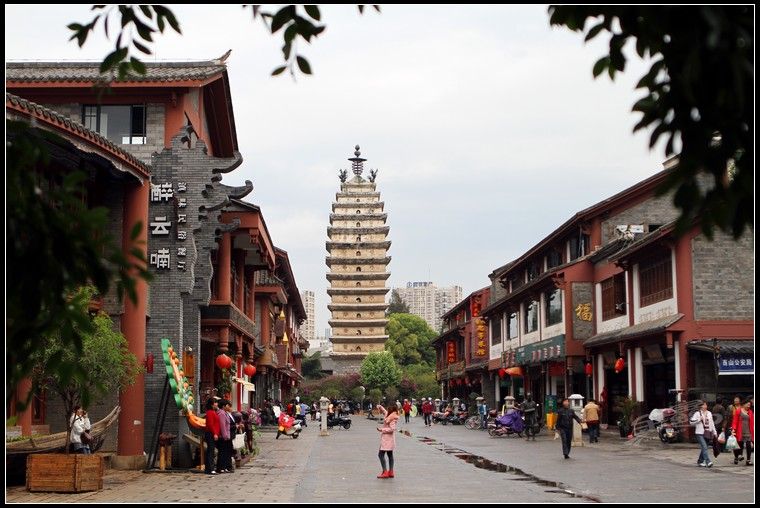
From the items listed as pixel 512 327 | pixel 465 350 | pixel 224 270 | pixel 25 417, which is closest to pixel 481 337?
pixel 512 327

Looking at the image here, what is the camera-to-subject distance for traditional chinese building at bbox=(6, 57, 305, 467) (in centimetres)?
2130

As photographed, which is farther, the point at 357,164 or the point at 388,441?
the point at 357,164

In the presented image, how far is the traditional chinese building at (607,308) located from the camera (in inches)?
1194

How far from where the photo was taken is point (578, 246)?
42.3 metres

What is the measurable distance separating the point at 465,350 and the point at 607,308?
3385 cm

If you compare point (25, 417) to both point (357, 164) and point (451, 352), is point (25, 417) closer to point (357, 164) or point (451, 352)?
point (451, 352)

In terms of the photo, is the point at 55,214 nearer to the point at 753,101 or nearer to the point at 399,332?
the point at 753,101

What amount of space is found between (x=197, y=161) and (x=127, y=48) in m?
17.1

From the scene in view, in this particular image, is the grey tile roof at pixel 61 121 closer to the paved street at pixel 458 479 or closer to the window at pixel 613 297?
the paved street at pixel 458 479

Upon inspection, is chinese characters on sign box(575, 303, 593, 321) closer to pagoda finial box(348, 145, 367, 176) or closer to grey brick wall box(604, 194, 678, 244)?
grey brick wall box(604, 194, 678, 244)

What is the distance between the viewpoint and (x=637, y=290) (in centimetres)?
3441

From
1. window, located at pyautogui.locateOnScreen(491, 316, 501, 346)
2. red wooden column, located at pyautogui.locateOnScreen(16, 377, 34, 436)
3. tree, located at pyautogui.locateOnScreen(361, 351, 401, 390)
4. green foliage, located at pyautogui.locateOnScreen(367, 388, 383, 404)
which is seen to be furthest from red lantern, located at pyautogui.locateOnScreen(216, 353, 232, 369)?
tree, located at pyautogui.locateOnScreen(361, 351, 401, 390)

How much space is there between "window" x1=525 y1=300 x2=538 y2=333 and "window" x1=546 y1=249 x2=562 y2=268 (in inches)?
73.3

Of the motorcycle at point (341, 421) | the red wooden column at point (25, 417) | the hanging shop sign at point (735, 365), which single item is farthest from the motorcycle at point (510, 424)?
the red wooden column at point (25, 417)
